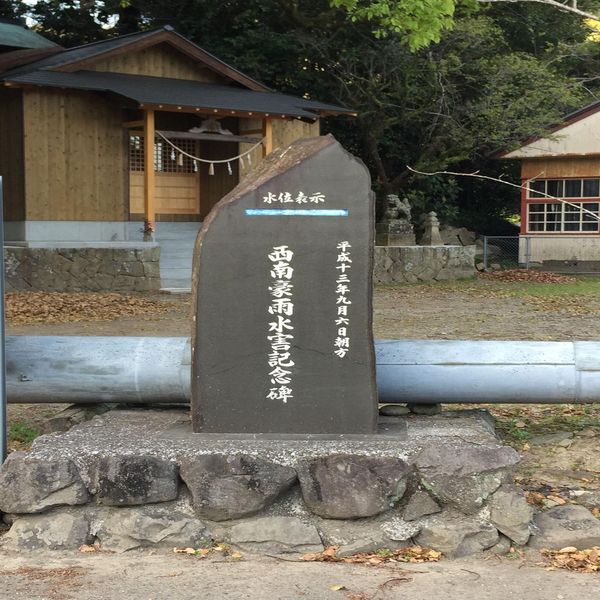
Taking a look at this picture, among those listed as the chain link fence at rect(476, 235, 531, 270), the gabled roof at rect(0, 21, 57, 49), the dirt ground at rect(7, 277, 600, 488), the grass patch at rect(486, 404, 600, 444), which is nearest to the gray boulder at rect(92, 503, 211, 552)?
the dirt ground at rect(7, 277, 600, 488)

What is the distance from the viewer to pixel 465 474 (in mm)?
4160

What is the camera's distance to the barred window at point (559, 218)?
24469mm

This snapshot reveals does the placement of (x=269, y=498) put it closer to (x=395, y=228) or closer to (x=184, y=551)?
(x=184, y=551)

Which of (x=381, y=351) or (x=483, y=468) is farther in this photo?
(x=381, y=351)

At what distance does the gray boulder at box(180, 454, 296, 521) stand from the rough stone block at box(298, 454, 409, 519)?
0.13m

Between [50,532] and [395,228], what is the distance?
58.7ft

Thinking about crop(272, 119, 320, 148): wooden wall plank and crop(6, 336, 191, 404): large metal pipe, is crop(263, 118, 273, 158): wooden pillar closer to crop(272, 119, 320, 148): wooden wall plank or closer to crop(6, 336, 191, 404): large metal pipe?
crop(272, 119, 320, 148): wooden wall plank

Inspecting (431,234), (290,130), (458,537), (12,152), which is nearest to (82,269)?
(12,152)

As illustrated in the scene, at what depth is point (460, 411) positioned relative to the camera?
17.0ft

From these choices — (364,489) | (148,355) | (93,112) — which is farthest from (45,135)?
(364,489)

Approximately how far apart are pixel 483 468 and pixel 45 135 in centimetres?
1513

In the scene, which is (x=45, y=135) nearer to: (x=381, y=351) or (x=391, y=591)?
(x=381, y=351)

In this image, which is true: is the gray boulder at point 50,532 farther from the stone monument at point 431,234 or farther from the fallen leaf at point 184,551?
the stone monument at point 431,234

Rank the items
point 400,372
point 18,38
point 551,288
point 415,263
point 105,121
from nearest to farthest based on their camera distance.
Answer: point 400,372 < point 105,121 < point 551,288 < point 415,263 < point 18,38
